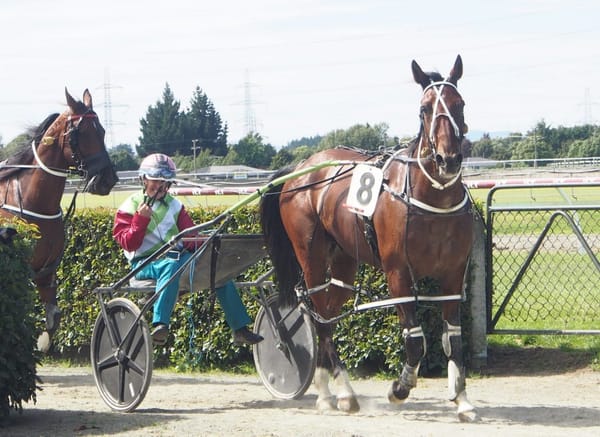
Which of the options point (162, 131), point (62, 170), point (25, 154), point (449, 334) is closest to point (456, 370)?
point (449, 334)

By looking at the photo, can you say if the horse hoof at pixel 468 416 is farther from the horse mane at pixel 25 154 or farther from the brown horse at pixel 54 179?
the horse mane at pixel 25 154

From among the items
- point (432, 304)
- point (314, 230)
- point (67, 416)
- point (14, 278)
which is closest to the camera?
point (14, 278)

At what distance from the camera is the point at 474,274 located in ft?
28.0

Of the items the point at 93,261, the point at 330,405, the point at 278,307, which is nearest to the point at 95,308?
the point at 93,261

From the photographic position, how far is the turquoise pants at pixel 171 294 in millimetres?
7270

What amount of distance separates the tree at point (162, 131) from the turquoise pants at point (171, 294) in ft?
231

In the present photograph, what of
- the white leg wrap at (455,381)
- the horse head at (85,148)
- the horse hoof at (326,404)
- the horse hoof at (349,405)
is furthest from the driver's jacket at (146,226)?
the white leg wrap at (455,381)

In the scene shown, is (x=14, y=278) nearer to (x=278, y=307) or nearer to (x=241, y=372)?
(x=278, y=307)

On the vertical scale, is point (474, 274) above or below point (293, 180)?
below

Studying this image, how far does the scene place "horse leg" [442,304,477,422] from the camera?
660cm

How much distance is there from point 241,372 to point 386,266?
117 inches

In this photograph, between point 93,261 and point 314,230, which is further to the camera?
point 93,261

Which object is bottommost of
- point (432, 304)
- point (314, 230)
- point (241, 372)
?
point (241, 372)

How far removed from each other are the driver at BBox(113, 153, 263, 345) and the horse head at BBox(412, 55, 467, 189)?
1977mm
